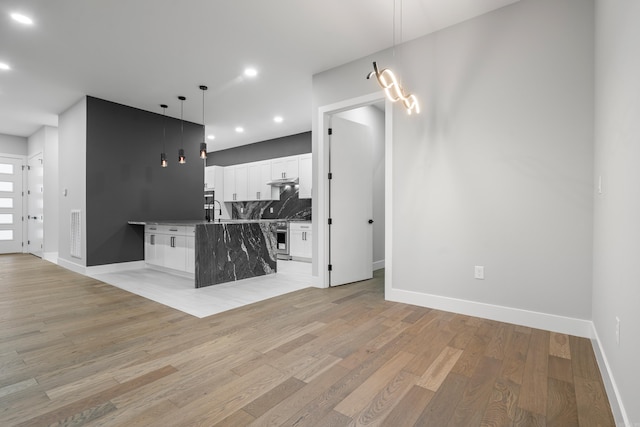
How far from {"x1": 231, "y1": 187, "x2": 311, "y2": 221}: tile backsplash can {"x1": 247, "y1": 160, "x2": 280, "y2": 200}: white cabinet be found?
0.28 m

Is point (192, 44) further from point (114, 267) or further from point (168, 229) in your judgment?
point (114, 267)

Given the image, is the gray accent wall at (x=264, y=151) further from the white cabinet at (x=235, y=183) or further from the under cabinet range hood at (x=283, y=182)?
the under cabinet range hood at (x=283, y=182)

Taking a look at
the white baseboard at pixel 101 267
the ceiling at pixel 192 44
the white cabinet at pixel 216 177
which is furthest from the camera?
the white cabinet at pixel 216 177

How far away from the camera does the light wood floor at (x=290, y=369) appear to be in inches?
62.6

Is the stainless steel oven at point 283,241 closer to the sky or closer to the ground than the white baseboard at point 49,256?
closer to the sky

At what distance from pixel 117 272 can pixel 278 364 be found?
4.54 meters

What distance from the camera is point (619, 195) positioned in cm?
168

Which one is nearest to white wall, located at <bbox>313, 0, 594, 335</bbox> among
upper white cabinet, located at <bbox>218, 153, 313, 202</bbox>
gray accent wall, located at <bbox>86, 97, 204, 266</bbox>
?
upper white cabinet, located at <bbox>218, 153, 313, 202</bbox>

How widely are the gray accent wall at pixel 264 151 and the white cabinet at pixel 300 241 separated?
6.33 ft

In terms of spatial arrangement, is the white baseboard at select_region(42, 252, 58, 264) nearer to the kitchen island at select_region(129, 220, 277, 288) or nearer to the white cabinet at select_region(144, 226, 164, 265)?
the white cabinet at select_region(144, 226, 164, 265)

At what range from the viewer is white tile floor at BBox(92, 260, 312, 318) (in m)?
3.47

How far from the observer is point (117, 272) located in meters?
5.38

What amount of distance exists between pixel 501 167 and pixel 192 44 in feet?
11.4

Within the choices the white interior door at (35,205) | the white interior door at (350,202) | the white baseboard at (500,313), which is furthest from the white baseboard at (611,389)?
the white interior door at (35,205)
